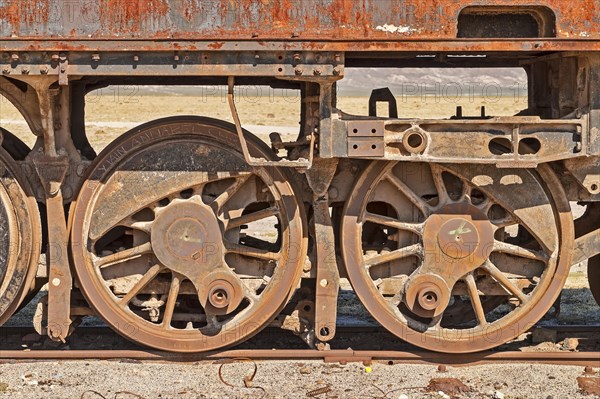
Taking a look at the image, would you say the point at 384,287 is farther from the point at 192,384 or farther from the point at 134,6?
the point at 134,6

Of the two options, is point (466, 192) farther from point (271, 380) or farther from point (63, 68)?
point (63, 68)

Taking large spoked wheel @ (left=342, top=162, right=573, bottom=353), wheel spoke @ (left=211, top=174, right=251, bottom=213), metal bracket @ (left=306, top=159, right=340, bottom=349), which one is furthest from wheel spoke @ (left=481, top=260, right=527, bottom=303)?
Result: wheel spoke @ (left=211, top=174, right=251, bottom=213)

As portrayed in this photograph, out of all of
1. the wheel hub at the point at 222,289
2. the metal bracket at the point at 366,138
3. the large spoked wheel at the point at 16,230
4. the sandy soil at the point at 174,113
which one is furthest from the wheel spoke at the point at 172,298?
the sandy soil at the point at 174,113

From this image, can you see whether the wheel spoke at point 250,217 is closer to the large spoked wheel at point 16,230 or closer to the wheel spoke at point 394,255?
the wheel spoke at point 394,255

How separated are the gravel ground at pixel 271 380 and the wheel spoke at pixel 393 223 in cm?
98

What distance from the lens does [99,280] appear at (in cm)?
697

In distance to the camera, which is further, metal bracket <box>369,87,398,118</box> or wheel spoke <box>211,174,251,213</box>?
metal bracket <box>369,87,398,118</box>

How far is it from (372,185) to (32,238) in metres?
2.41

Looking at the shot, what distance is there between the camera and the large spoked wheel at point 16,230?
A: 6.87m

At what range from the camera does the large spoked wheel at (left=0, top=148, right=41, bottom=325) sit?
687 cm

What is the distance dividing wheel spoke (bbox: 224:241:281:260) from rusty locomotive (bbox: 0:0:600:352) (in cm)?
1

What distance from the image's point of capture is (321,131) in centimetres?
661

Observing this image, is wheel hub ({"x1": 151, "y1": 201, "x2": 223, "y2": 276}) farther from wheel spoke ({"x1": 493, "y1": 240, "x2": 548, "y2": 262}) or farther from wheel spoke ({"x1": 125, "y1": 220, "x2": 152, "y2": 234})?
wheel spoke ({"x1": 493, "y1": 240, "x2": 548, "y2": 262})

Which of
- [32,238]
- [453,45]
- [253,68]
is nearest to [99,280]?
[32,238]
